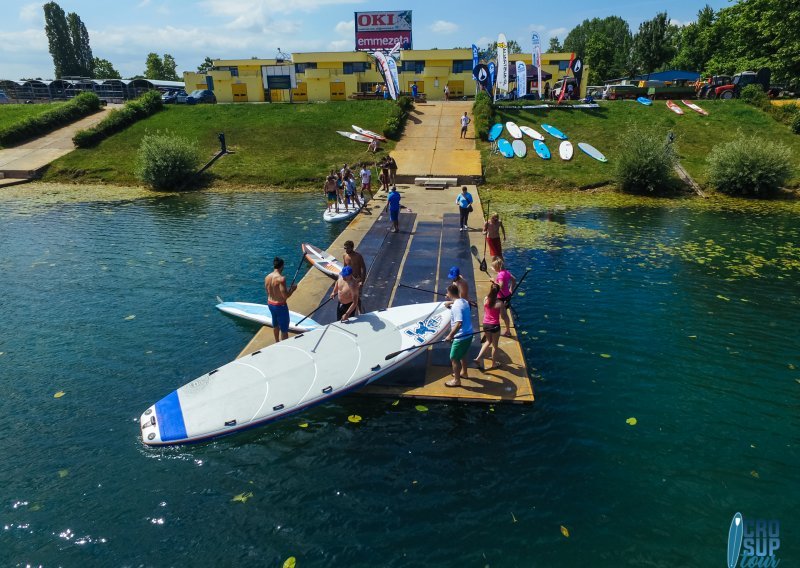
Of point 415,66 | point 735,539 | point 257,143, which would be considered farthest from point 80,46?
point 735,539

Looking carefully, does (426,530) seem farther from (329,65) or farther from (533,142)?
(329,65)

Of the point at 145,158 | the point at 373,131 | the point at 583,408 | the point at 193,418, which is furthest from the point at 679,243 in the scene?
the point at 145,158

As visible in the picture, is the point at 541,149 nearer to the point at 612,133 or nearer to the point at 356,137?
the point at 612,133

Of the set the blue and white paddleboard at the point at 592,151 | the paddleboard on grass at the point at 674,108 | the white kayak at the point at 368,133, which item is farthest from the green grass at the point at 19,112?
the paddleboard on grass at the point at 674,108

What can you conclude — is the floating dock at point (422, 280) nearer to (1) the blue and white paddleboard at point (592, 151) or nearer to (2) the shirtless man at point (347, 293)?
(2) the shirtless man at point (347, 293)

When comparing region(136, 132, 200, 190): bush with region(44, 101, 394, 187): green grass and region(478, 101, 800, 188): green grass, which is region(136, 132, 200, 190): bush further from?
region(478, 101, 800, 188): green grass
